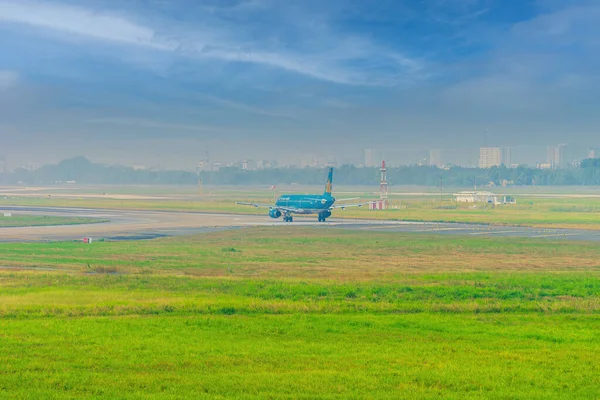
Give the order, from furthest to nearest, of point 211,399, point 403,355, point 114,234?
point 114,234 < point 403,355 < point 211,399

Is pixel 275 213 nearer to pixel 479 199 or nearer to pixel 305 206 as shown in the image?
pixel 305 206

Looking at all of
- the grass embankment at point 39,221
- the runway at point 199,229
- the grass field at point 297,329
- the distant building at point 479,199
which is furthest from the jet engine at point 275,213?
the distant building at point 479,199

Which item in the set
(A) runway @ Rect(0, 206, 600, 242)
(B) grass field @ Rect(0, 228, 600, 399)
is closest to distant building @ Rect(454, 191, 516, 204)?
(A) runway @ Rect(0, 206, 600, 242)

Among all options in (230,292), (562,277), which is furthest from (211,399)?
(562,277)

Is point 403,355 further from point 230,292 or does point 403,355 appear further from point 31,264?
point 31,264

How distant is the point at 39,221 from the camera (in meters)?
98.8

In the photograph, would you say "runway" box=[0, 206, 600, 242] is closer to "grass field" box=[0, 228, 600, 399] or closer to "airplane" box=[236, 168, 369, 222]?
"airplane" box=[236, 168, 369, 222]

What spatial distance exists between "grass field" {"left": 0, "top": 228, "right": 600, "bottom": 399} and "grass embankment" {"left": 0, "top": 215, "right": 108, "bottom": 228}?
46117mm

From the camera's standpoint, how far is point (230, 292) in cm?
3403

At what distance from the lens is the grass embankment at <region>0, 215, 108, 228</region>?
307 ft

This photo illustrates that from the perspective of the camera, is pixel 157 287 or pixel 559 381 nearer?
pixel 559 381

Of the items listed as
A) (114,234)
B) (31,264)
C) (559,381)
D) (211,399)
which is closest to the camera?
(211,399)

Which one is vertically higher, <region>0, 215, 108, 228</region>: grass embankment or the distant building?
the distant building

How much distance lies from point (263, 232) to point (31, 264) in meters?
36.0
